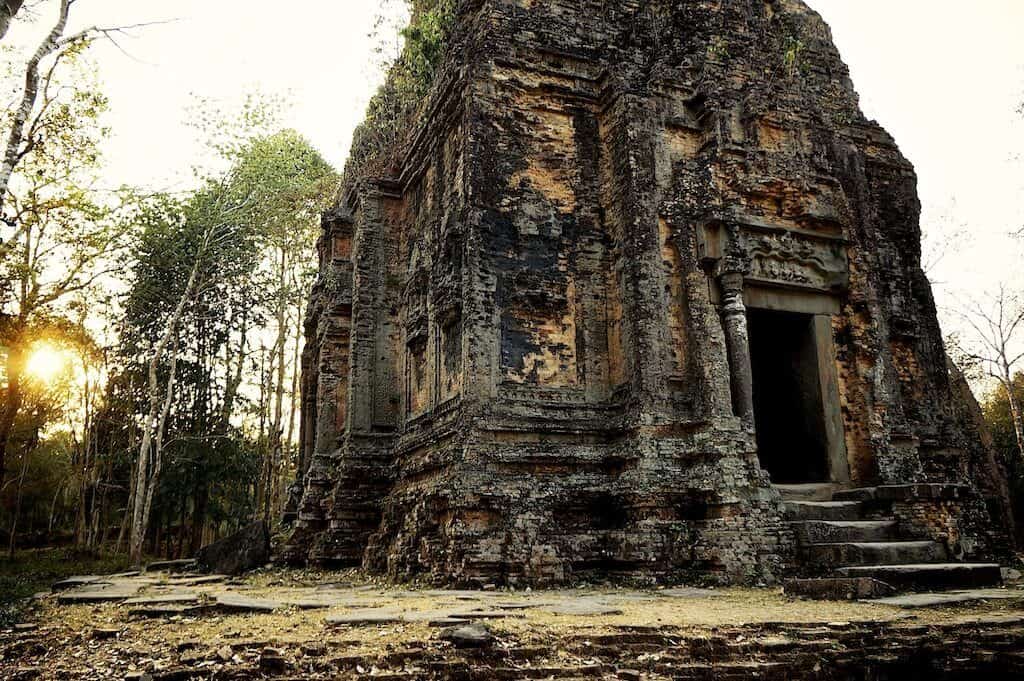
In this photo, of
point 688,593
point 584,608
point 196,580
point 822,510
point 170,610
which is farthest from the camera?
point 196,580

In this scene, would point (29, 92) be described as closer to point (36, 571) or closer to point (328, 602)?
point (328, 602)

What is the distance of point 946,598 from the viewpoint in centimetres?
668

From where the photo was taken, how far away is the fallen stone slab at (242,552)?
13320mm

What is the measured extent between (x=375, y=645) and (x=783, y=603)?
379 centimetres

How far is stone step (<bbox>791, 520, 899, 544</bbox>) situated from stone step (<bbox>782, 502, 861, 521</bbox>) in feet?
0.91

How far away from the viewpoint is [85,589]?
11070 millimetres

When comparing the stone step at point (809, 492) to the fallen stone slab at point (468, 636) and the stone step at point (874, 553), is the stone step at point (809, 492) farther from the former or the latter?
the fallen stone slab at point (468, 636)

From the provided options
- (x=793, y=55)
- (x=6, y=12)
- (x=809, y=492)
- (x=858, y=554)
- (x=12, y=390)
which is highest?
(x=793, y=55)

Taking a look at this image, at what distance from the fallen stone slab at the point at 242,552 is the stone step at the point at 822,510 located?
872 cm

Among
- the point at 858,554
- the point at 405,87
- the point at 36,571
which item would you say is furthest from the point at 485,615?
the point at 36,571

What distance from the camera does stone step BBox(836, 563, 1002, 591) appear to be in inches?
292

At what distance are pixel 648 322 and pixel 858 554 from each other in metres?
3.88

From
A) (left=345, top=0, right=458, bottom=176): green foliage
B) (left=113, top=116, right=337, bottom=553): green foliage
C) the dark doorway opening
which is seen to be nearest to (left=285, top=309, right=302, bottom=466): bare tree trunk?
(left=113, top=116, right=337, bottom=553): green foliage

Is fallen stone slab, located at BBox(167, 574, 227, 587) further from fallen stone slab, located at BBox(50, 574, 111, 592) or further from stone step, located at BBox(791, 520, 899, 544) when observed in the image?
stone step, located at BBox(791, 520, 899, 544)
